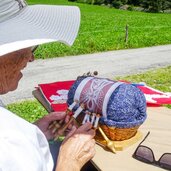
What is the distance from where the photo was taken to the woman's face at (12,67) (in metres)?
1.66

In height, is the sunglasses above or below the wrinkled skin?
below

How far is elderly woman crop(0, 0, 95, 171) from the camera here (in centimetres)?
143

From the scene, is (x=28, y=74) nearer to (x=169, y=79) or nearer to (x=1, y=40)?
(x=169, y=79)

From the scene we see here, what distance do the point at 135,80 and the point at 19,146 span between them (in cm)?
618

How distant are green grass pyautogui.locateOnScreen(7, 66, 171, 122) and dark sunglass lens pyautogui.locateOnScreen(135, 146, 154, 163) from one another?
321cm

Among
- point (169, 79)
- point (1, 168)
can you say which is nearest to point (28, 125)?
point (1, 168)

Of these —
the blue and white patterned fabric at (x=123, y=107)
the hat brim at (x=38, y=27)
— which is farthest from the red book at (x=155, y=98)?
the hat brim at (x=38, y=27)

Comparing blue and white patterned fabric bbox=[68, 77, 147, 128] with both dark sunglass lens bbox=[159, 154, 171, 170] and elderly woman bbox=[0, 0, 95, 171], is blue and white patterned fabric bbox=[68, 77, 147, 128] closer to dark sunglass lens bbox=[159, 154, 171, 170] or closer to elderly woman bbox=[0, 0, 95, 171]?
elderly woman bbox=[0, 0, 95, 171]

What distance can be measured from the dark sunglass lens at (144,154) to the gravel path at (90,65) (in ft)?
14.8

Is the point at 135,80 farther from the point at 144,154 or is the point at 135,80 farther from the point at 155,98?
the point at 144,154

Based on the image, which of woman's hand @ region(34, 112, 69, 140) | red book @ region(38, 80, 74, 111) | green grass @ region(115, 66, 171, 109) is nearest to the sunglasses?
woman's hand @ region(34, 112, 69, 140)

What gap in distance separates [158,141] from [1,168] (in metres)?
1.07

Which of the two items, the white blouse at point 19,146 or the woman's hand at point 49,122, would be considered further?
the woman's hand at point 49,122

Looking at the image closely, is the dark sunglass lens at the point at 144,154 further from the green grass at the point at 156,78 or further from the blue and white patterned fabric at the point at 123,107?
the green grass at the point at 156,78
